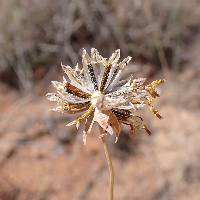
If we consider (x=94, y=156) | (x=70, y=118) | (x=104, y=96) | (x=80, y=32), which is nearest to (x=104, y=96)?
(x=104, y=96)

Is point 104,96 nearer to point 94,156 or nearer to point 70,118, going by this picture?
point 94,156

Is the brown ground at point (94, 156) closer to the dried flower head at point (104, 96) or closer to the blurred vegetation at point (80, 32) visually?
the blurred vegetation at point (80, 32)

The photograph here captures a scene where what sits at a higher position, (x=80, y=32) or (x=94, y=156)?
(x=80, y=32)

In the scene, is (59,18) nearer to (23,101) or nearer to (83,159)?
(23,101)

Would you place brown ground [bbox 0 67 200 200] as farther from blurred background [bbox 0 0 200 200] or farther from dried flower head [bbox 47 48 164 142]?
dried flower head [bbox 47 48 164 142]

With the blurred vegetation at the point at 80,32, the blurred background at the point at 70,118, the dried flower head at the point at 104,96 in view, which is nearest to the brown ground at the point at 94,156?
the blurred background at the point at 70,118

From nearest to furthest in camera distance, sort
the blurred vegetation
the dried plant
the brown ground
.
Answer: the dried plant
the brown ground
the blurred vegetation

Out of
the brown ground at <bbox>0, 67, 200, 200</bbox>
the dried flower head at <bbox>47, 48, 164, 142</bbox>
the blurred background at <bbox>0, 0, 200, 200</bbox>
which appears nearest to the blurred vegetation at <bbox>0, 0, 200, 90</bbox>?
the blurred background at <bbox>0, 0, 200, 200</bbox>
